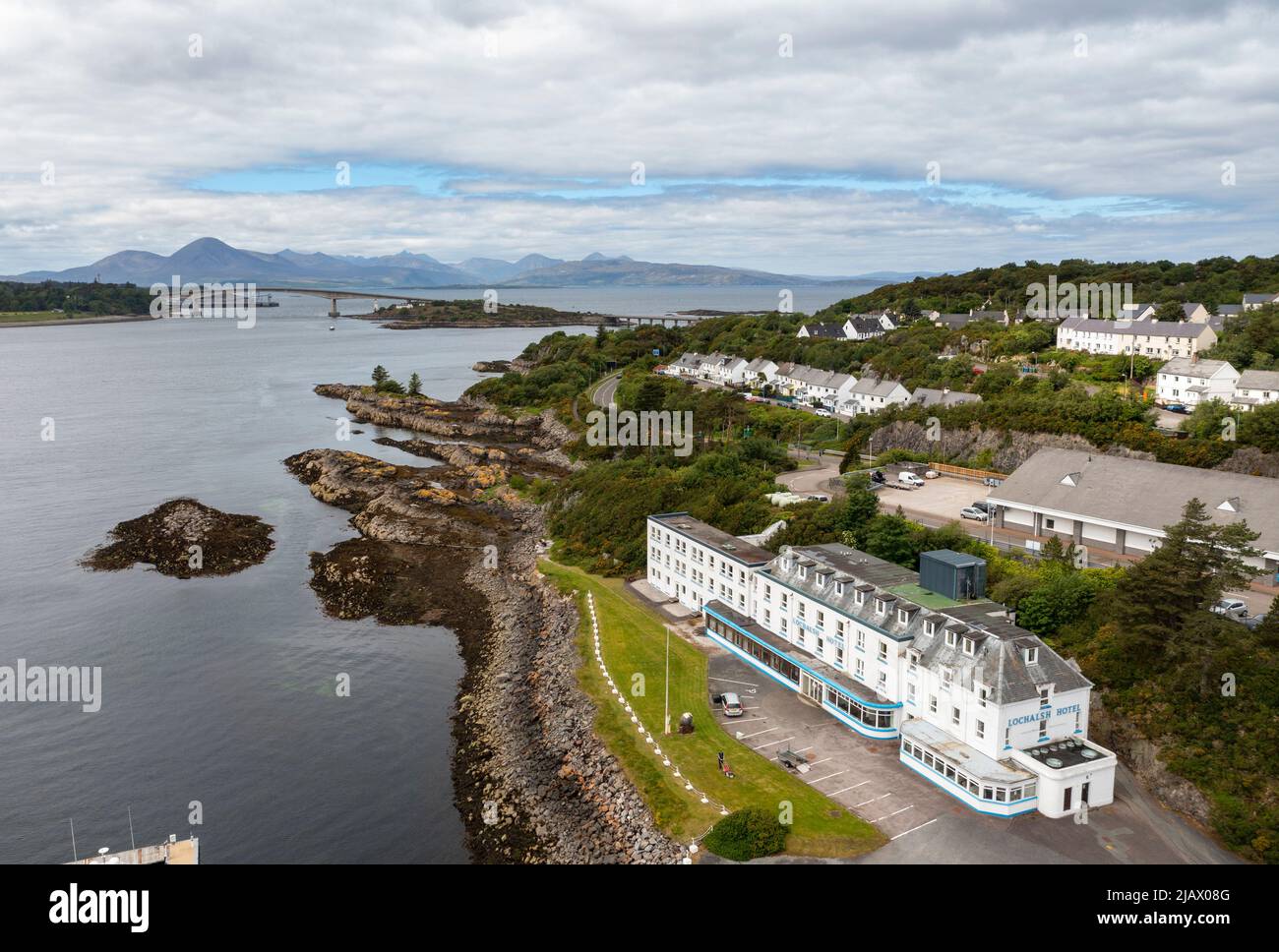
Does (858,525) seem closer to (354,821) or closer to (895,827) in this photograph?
(895,827)

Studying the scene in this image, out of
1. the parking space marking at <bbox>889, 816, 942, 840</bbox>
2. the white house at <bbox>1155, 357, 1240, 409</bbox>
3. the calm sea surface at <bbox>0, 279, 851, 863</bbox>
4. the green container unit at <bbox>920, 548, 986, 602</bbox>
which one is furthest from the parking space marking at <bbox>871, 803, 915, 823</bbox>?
the white house at <bbox>1155, 357, 1240, 409</bbox>

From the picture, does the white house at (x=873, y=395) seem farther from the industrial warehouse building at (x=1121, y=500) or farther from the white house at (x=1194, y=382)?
the industrial warehouse building at (x=1121, y=500)

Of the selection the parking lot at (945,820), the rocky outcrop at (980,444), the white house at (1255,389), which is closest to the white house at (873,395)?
the rocky outcrop at (980,444)

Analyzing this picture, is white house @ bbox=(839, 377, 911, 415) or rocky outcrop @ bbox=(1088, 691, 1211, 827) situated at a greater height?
white house @ bbox=(839, 377, 911, 415)

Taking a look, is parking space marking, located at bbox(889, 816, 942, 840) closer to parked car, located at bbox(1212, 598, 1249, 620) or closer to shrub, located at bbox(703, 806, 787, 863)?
shrub, located at bbox(703, 806, 787, 863)

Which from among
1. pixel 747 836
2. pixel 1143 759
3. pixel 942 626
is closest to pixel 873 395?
pixel 942 626

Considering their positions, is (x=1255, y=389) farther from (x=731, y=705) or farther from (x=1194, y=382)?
(x=731, y=705)

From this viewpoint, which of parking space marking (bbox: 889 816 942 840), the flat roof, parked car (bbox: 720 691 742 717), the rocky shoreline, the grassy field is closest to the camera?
parking space marking (bbox: 889 816 942 840)
